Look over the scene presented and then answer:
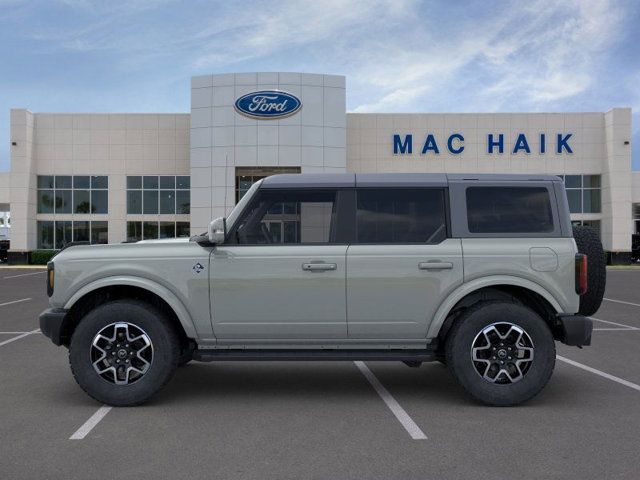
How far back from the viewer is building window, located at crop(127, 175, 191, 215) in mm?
36688

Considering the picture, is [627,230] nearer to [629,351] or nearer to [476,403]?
[629,351]

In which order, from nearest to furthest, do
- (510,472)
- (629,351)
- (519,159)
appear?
(510,472), (629,351), (519,159)

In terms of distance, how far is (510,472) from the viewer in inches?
152

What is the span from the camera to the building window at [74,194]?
121 feet

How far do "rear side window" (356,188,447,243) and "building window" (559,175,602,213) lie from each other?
34.6 metres

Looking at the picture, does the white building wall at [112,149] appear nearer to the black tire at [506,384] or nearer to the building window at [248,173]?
the building window at [248,173]

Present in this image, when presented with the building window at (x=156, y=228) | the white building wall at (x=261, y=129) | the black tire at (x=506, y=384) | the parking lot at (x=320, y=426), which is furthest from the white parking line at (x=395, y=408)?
the building window at (x=156, y=228)

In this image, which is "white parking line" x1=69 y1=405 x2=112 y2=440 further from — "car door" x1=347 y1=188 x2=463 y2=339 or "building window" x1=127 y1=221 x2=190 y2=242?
"building window" x1=127 y1=221 x2=190 y2=242

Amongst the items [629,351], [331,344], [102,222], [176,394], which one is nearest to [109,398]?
[176,394]

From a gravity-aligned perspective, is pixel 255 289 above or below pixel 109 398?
above

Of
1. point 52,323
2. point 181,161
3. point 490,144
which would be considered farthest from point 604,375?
point 181,161

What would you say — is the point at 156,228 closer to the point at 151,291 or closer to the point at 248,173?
the point at 248,173

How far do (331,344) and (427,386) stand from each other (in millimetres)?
1356

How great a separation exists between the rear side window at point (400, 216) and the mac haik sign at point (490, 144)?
1221 inches
